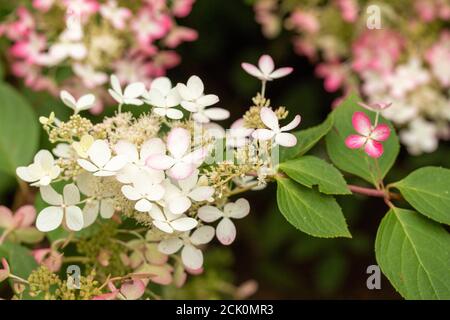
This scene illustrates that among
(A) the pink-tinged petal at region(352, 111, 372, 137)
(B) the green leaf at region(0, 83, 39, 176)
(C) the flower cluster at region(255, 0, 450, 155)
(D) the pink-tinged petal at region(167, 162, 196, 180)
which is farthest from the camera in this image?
(C) the flower cluster at region(255, 0, 450, 155)

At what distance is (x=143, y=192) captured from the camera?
2.46ft

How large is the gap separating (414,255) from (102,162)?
0.38 m

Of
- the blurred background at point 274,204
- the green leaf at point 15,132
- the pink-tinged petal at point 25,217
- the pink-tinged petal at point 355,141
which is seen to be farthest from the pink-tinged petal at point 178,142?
the blurred background at point 274,204

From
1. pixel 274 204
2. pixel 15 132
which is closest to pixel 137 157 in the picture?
pixel 15 132

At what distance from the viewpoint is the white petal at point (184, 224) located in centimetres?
76

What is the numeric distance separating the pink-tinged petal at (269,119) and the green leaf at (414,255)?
192mm

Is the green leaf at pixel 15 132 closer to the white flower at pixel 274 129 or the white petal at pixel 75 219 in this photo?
the white petal at pixel 75 219

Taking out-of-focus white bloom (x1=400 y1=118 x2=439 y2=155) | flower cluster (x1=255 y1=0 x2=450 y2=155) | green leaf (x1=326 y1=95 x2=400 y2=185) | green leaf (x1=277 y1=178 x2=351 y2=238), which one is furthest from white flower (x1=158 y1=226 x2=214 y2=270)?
out-of-focus white bloom (x1=400 y1=118 x2=439 y2=155)

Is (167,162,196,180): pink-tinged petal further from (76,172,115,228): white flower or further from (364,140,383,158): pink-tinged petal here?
(364,140,383,158): pink-tinged petal

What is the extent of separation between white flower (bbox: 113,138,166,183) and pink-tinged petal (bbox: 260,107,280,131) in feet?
0.39

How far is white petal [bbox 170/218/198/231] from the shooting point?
759 millimetres

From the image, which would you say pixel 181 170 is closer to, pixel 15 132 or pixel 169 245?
pixel 169 245

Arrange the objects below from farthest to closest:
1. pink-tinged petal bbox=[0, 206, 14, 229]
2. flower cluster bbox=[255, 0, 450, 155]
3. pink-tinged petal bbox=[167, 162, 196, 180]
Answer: flower cluster bbox=[255, 0, 450, 155] → pink-tinged petal bbox=[0, 206, 14, 229] → pink-tinged petal bbox=[167, 162, 196, 180]
